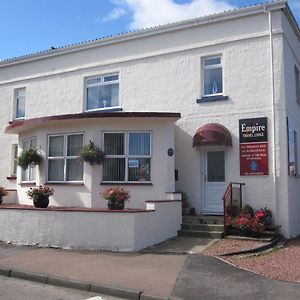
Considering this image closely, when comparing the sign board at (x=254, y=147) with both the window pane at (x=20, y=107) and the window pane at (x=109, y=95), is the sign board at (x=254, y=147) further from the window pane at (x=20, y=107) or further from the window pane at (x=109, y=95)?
the window pane at (x=20, y=107)

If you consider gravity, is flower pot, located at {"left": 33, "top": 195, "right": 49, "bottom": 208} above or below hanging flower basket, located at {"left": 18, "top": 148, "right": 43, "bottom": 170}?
below

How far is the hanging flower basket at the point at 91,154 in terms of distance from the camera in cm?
1355

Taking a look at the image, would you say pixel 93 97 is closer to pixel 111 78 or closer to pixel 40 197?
pixel 111 78

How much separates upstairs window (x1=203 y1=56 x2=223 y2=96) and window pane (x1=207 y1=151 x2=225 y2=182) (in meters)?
2.08

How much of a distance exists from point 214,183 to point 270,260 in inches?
178

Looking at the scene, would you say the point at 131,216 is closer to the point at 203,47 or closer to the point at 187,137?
the point at 187,137

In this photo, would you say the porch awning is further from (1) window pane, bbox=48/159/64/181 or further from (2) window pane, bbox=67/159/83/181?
(1) window pane, bbox=48/159/64/181

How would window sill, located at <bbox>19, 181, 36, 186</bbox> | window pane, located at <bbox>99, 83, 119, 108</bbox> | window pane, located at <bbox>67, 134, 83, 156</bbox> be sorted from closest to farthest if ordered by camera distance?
window pane, located at <bbox>67, 134, 83, 156</bbox> < window sill, located at <bbox>19, 181, 36, 186</bbox> < window pane, located at <bbox>99, 83, 119, 108</bbox>

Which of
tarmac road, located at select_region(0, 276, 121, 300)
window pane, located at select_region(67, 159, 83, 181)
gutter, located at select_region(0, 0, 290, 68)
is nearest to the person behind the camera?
tarmac road, located at select_region(0, 276, 121, 300)

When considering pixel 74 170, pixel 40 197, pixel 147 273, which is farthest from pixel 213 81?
pixel 147 273

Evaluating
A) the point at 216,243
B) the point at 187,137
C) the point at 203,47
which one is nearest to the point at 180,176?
the point at 187,137

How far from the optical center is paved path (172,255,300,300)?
7.36 m

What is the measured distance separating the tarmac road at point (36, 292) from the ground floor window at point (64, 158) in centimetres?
599

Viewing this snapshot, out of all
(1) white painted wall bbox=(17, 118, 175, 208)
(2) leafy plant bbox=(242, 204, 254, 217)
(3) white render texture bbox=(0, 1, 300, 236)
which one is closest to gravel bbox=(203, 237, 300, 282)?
(2) leafy plant bbox=(242, 204, 254, 217)
